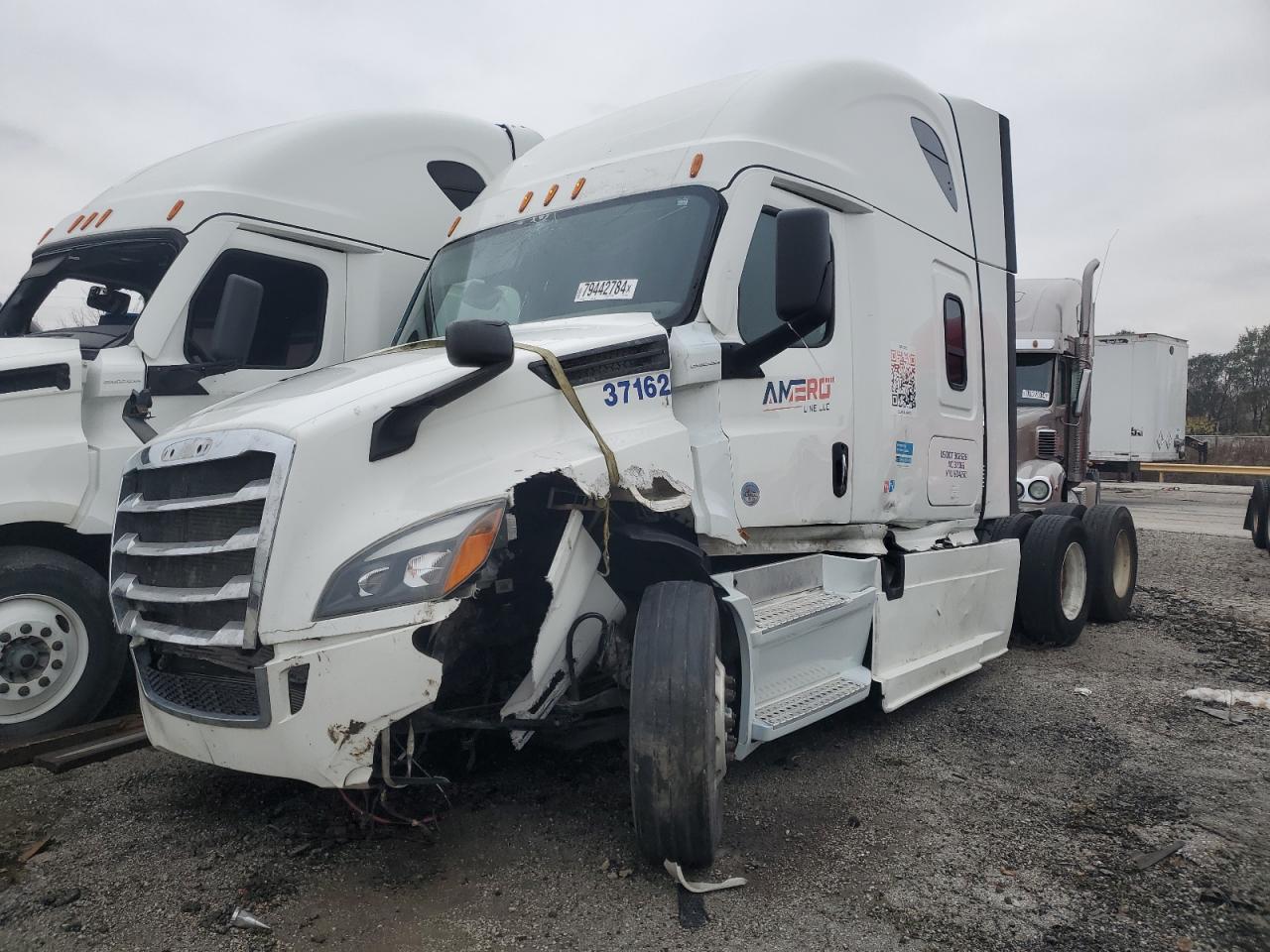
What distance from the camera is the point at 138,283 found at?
5781 mm

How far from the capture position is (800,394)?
4.66 meters

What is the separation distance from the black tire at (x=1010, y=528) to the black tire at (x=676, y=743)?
387 centimetres

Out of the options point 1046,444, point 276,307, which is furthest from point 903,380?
point 1046,444

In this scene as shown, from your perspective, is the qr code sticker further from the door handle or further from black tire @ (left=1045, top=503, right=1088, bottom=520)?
black tire @ (left=1045, top=503, right=1088, bottom=520)

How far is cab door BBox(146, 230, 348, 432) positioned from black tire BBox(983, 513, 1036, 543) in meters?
4.56

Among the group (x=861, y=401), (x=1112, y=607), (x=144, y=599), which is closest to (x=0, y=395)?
→ (x=144, y=599)

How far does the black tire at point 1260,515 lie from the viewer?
12.0m

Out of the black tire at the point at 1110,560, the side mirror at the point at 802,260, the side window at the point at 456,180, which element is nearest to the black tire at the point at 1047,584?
the black tire at the point at 1110,560

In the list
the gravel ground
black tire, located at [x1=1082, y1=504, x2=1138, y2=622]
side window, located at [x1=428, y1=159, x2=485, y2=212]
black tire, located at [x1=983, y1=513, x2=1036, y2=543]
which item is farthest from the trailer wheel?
side window, located at [x1=428, y1=159, x2=485, y2=212]

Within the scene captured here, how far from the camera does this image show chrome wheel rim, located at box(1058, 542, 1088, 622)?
7.37 m

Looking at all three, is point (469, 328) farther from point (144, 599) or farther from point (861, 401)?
point (861, 401)

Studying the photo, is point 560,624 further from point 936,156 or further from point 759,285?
point 936,156

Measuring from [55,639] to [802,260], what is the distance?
3995 mm

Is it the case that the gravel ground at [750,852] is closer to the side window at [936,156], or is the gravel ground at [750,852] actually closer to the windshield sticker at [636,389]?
the windshield sticker at [636,389]
